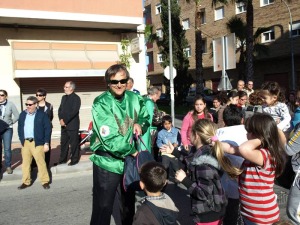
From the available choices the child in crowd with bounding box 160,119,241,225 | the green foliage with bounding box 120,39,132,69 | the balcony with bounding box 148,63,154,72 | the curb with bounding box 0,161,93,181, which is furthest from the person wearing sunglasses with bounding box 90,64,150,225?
the balcony with bounding box 148,63,154,72

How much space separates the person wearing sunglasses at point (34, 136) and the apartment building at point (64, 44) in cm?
636

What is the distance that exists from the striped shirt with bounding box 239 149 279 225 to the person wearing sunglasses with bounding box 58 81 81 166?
5.41 meters

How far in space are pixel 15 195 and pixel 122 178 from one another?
11.8 ft

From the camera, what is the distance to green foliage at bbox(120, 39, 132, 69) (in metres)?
13.7

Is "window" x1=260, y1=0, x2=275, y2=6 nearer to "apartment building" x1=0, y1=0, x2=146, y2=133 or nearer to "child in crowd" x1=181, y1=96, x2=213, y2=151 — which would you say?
"apartment building" x1=0, y1=0, x2=146, y2=133

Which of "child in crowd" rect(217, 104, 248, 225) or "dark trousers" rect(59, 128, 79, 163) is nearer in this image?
"child in crowd" rect(217, 104, 248, 225)

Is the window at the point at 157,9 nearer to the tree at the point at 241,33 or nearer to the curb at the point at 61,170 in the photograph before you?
the tree at the point at 241,33

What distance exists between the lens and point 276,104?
18.7 feet

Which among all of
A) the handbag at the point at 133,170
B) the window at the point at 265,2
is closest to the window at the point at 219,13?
the window at the point at 265,2

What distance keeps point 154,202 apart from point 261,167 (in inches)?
38.0

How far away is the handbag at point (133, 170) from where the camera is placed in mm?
3207

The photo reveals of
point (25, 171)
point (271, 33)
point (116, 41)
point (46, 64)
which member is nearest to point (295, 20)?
point (271, 33)

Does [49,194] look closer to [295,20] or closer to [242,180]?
[242,180]

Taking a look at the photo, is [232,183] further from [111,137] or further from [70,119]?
[70,119]
